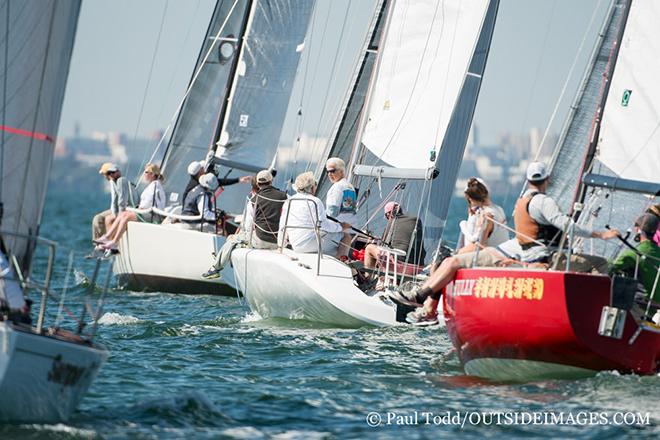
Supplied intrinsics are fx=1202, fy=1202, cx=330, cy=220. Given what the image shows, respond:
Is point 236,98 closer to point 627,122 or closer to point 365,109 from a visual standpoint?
point 365,109

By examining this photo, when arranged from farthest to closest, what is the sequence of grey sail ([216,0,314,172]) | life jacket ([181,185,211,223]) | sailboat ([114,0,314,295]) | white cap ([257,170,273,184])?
grey sail ([216,0,314,172]), sailboat ([114,0,314,295]), life jacket ([181,185,211,223]), white cap ([257,170,273,184])

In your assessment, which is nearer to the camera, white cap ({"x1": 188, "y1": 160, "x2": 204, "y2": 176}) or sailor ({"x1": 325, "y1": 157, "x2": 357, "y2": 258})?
sailor ({"x1": 325, "y1": 157, "x2": 357, "y2": 258})

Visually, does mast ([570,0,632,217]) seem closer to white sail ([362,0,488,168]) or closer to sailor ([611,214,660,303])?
sailor ([611,214,660,303])

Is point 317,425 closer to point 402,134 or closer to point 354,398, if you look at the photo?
point 354,398

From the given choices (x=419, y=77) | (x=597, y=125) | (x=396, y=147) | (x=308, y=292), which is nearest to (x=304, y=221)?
(x=308, y=292)

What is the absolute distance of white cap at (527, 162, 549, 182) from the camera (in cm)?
948

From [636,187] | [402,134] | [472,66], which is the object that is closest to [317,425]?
[636,187]

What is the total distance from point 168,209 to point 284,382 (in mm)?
9987

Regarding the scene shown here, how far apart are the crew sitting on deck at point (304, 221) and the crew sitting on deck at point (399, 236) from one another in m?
0.43

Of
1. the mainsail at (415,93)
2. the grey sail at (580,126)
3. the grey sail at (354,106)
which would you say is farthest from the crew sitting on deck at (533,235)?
the grey sail at (354,106)

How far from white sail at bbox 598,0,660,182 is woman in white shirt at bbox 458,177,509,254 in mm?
1069

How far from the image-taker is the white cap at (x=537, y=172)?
31.1ft

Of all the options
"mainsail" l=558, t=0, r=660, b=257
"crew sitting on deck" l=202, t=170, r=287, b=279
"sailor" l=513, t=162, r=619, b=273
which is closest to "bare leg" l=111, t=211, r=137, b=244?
"crew sitting on deck" l=202, t=170, r=287, b=279

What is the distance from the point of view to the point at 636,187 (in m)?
10.0
